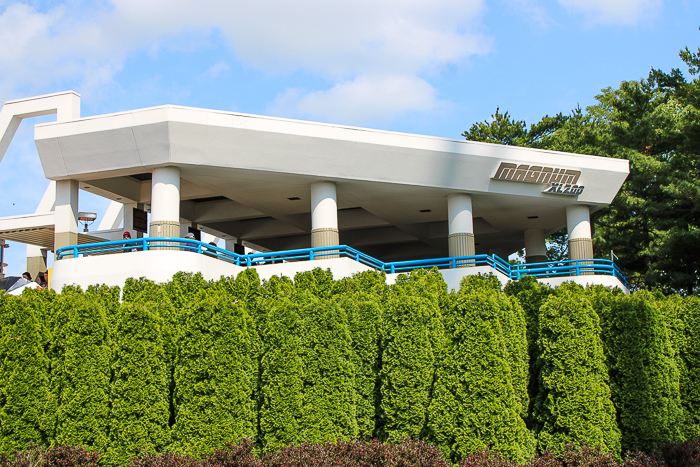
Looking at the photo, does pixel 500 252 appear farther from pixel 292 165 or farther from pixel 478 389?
pixel 478 389

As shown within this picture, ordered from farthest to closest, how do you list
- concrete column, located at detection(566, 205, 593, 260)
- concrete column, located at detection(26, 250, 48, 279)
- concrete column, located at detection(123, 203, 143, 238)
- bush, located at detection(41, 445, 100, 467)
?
concrete column, located at detection(26, 250, 48, 279) → concrete column, located at detection(123, 203, 143, 238) → concrete column, located at detection(566, 205, 593, 260) → bush, located at detection(41, 445, 100, 467)

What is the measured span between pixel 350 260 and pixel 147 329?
9796mm

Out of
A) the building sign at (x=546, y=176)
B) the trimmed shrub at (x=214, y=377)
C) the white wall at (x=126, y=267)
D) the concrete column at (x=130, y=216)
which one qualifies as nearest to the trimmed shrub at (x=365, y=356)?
the trimmed shrub at (x=214, y=377)

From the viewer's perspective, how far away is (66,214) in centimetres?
2027

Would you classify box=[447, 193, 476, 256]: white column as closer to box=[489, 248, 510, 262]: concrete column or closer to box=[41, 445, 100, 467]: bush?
box=[489, 248, 510, 262]: concrete column

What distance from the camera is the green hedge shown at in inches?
366

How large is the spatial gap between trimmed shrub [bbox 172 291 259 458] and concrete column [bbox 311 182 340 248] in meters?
10.6

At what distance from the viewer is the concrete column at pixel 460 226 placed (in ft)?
72.2

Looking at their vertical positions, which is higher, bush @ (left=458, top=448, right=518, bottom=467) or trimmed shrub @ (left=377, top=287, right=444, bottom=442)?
trimmed shrub @ (left=377, top=287, right=444, bottom=442)

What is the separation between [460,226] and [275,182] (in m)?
6.64

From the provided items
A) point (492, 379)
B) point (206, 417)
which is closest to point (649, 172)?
point (492, 379)

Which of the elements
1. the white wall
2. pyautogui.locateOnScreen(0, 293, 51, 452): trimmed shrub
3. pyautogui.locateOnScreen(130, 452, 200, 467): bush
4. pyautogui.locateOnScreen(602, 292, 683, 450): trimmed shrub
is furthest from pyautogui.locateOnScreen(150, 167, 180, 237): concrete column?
pyautogui.locateOnScreen(602, 292, 683, 450): trimmed shrub

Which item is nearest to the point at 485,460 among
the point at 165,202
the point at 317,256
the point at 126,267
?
the point at 126,267

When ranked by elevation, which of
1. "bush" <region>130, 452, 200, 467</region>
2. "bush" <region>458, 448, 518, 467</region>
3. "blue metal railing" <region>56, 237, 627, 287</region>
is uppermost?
"blue metal railing" <region>56, 237, 627, 287</region>
